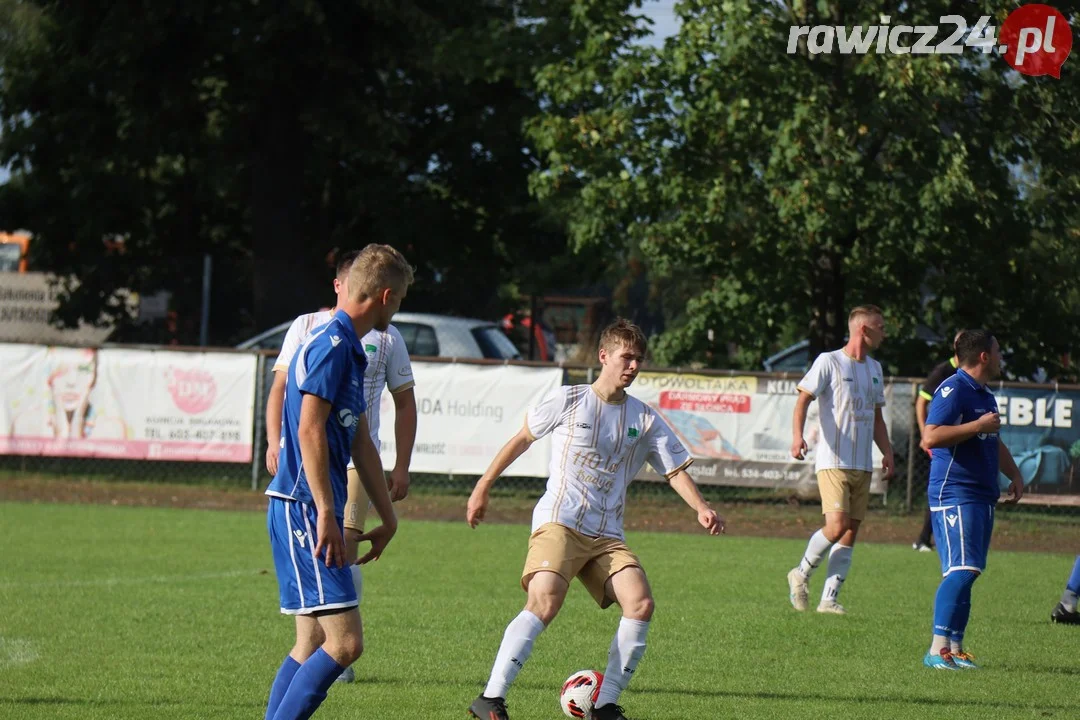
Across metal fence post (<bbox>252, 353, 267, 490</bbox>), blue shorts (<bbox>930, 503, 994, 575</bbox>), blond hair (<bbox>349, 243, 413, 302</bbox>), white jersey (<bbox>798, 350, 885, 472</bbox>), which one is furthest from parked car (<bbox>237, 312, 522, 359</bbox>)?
blond hair (<bbox>349, 243, 413, 302</bbox>)

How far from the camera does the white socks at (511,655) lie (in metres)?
6.12

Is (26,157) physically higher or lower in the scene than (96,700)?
higher

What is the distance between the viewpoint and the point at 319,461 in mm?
4809

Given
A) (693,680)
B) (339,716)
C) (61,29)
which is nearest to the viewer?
(339,716)

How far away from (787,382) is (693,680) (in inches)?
392

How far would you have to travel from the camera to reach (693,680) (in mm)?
7621

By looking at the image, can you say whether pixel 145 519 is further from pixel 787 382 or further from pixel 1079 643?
pixel 1079 643

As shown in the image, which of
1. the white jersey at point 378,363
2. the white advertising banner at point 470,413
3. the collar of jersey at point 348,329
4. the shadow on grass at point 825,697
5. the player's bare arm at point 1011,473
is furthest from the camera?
the white advertising banner at point 470,413

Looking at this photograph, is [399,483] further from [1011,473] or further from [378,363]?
[1011,473]

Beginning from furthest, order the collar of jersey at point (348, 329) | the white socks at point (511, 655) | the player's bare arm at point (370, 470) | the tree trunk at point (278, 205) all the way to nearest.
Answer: the tree trunk at point (278, 205)
the white socks at point (511, 655)
the player's bare arm at point (370, 470)
the collar of jersey at point (348, 329)

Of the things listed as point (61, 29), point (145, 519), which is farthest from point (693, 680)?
point (61, 29)

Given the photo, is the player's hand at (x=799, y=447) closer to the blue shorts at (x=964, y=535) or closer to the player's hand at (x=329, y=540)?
the blue shorts at (x=964, y=535)

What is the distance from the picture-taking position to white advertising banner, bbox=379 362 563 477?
1764 cm

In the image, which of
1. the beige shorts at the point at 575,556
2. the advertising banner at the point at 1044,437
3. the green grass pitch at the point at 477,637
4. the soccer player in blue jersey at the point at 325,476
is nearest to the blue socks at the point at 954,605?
the green grass pitch at the point at 477,637
